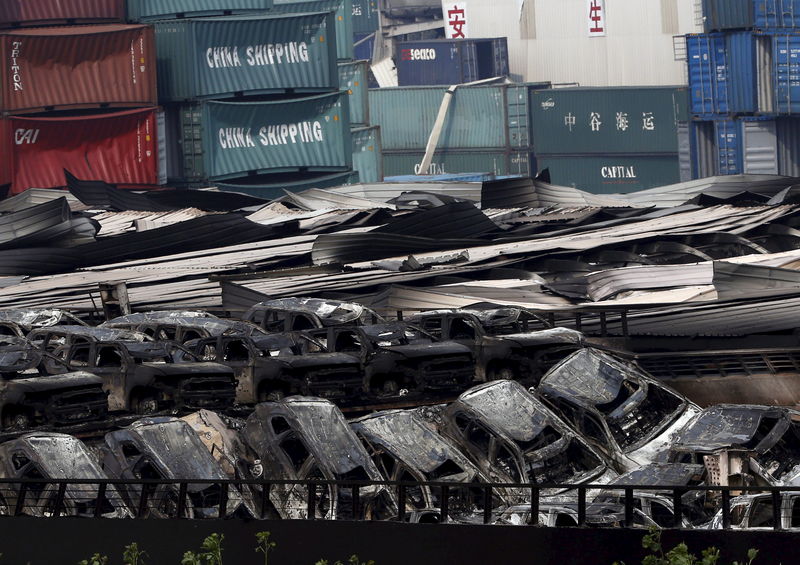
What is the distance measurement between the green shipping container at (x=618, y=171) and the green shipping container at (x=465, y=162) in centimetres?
137

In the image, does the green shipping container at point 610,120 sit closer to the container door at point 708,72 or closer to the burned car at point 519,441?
the container door at point 708,72

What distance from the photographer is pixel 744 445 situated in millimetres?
15047

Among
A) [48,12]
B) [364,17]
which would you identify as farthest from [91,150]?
[364,17]

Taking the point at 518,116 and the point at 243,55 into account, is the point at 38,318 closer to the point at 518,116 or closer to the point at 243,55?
the point at 243,55

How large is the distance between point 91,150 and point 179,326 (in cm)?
3401

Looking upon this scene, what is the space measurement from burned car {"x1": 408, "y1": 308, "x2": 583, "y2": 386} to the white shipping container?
255 ft

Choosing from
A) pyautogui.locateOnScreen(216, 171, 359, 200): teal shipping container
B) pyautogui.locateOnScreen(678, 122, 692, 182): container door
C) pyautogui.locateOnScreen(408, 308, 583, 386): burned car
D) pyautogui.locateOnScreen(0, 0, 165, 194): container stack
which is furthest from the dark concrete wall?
pyautogui.locateOnScreen(678, 122, 692, 182): container door

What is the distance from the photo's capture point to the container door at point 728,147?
64.9 metres

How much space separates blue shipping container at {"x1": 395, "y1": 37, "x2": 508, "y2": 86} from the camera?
9512 centimetres

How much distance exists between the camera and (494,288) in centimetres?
2606

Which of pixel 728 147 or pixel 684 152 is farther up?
pixel 728 147

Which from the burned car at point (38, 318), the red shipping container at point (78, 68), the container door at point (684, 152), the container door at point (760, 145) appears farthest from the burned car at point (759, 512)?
the container door at point (684, 152)

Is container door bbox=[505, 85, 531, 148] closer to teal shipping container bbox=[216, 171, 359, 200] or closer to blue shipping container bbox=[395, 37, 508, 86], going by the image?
blue shipping container bbox=[395, 37, 508, 86]

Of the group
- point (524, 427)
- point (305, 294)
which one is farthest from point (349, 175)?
point (524, 427)
